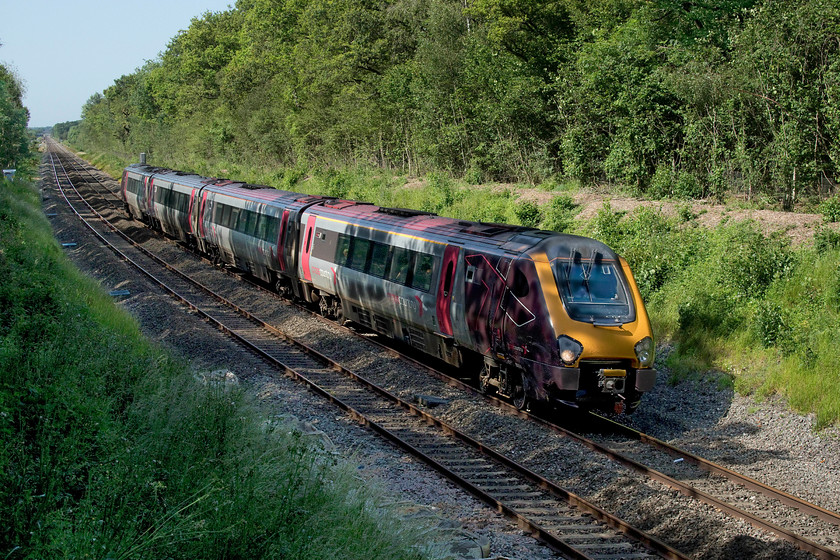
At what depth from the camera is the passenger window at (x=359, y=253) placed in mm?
16359

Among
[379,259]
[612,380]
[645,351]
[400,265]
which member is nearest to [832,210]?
[645,351]

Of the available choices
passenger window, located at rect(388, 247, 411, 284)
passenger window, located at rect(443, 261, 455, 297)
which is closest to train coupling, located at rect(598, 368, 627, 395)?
passenger window, located at rect(443, 261, 455, 297)

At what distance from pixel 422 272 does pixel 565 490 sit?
603cm

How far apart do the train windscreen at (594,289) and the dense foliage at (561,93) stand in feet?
25.0

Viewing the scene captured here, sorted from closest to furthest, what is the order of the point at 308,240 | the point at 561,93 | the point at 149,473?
the point at 149,473 < the point at 308,240 < the point at 561,93

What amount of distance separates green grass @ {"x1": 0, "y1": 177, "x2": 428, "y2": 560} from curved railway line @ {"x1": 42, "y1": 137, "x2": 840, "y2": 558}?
6.17ft

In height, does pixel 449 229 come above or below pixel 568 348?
above

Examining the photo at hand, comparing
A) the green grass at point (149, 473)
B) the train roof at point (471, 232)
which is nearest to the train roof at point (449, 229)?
the train roof at point (471, 232)

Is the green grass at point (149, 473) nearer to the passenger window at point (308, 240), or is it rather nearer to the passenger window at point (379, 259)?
the passenger window at point (379, 259)

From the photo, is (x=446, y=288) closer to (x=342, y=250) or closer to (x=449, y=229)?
(x=449, y=229)

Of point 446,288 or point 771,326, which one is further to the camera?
point 446,288

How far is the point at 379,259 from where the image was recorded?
15.8m

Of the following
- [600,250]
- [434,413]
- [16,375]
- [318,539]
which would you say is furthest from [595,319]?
[16,375]

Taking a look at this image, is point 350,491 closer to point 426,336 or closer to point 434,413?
point 434,413
